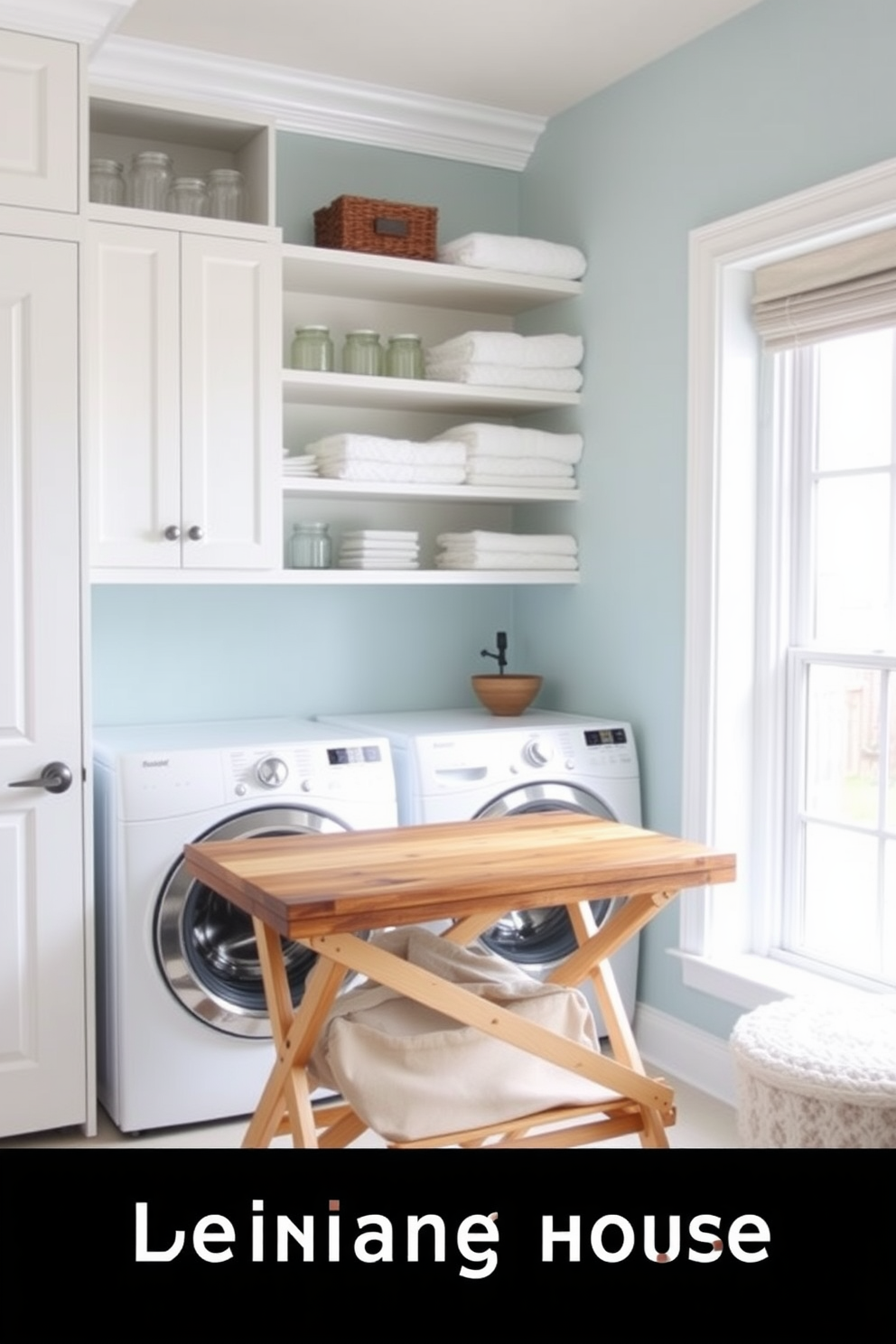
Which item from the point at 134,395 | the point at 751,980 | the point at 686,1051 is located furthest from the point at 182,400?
the point at 686,1051

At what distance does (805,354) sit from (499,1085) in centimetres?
206

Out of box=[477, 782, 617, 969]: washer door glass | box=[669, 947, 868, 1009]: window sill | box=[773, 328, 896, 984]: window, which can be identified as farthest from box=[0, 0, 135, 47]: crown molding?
box=[669, 947, 868, 1009]: window sill

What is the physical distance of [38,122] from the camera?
11.0ft

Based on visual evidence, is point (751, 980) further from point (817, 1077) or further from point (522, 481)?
point (522, 481)

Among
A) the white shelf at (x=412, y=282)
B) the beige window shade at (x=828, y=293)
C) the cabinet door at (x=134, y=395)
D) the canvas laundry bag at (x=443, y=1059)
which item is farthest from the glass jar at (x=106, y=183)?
the canvas laundry bag at (x=443, y=1059)

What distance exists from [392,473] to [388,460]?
0.13 ft

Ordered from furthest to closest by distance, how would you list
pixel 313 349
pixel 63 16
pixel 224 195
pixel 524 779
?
1. pixel 313 349
2. pixel 524 779
3. pixel 224 195
4. pixel 63 16

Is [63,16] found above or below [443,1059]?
above

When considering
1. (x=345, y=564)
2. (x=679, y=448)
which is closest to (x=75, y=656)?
(x=345, y=564)

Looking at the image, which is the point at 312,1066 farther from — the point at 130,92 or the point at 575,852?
the point at 130,92

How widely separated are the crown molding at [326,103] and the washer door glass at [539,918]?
6.33 feet

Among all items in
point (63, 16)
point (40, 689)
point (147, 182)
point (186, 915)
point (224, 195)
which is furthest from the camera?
point (224, 195)
